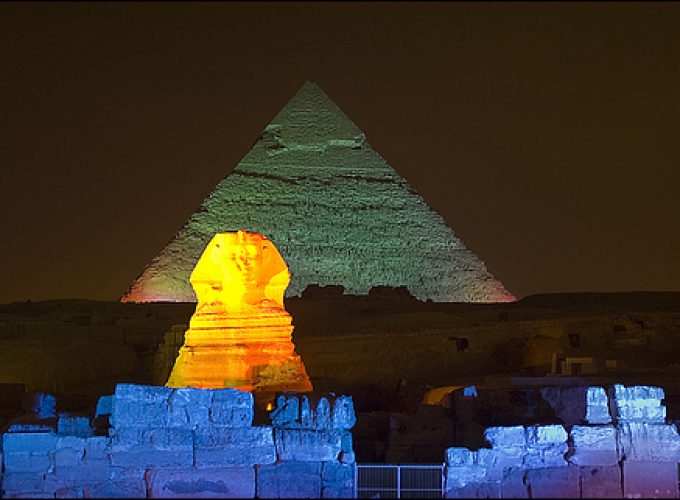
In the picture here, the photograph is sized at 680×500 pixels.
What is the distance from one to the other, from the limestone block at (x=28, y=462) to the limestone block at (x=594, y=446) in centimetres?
369

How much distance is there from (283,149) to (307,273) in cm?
1082

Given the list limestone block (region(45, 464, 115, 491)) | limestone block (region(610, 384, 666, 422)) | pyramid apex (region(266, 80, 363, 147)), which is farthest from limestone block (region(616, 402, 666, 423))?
pyramid apex (region(266, 80, 363, 147))

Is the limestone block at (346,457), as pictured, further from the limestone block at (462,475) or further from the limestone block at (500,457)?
the limestone block at (500,457)

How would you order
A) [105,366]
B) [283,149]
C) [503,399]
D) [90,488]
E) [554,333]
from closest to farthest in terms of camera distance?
[90,488]
[503,399]
[105,366]
[554,333]
[283,149]

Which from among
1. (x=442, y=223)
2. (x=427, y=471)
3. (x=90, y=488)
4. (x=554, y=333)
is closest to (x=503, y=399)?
(x=427, y=471)

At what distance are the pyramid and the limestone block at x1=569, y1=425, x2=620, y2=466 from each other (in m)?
70.4

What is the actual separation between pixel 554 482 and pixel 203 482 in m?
2.48

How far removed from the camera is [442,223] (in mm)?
92188

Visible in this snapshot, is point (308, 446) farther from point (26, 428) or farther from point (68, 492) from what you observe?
point (26, 428)

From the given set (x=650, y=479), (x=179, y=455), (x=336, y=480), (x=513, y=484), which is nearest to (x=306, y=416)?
(x=336, y=480)

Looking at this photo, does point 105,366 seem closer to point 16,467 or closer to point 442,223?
point 16,467

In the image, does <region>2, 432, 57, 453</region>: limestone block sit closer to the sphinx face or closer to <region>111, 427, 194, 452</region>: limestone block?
<region>111, 427, 194, 452</region>: limestone block

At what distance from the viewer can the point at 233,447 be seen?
10672mm

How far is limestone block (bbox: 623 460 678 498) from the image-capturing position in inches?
435
